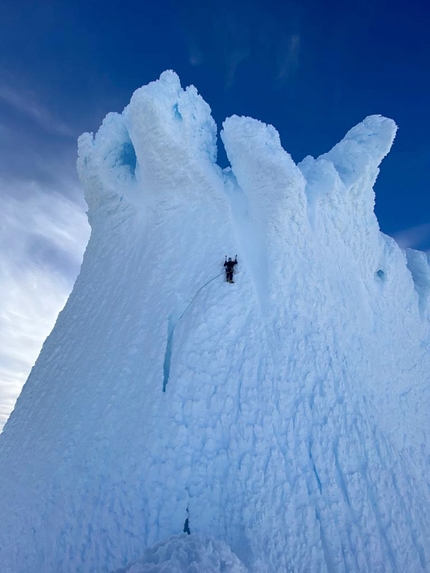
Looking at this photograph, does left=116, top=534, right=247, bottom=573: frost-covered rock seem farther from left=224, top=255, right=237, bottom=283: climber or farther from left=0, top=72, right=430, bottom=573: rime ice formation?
left=224, top=255, right=237, bottom=283: climber

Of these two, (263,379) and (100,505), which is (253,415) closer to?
(263,379)

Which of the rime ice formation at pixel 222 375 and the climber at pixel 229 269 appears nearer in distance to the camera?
the rime ice formation at pixel 222 375

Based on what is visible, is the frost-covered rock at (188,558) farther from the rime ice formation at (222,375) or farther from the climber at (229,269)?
the climber at (229,269)

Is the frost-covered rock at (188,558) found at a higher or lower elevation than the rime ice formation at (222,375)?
lower

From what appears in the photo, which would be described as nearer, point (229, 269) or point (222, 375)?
point (222, 375)

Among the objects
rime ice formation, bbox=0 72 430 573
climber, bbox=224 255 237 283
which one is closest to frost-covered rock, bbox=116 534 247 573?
rime ice formation, bbox=0 72 430 573

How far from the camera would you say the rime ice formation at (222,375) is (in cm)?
461

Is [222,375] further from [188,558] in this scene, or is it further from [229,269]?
[188,558]

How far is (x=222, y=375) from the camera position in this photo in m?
5.33

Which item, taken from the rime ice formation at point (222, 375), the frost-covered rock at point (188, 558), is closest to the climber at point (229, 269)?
the rime ice formation at point (222, 375)

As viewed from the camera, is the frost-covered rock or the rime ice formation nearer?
the frost-covered rock

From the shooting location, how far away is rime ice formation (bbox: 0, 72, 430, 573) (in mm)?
4605

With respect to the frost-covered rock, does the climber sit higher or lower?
higher

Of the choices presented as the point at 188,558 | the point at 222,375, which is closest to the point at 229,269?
the point at 222,375
